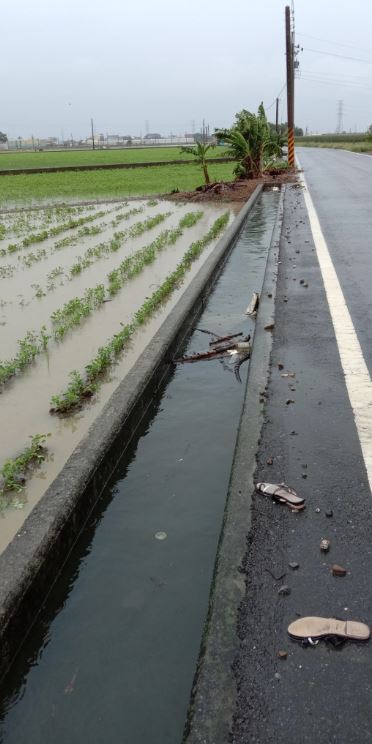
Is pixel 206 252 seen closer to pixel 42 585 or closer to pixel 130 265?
pixel 130 265

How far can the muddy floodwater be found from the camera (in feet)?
13.1

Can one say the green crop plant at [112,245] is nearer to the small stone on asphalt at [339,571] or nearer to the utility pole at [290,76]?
the small stone on asphalt at [339,571]

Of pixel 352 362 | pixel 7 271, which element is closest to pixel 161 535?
pixel 352 362

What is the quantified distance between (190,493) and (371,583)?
123 cm

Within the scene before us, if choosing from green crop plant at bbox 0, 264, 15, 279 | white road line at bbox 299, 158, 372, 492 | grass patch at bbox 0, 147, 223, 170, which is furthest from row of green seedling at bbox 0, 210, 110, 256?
grass patch at bbox 0, 147, 223, 170

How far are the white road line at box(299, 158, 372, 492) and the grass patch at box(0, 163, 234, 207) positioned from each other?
51.2 ft

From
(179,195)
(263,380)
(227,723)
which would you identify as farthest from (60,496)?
(179,195)

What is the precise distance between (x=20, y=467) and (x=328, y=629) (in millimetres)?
2157

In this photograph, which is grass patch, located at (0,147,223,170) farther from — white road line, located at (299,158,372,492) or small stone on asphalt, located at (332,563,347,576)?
small stone on asphalt, located at (332,563,347,576)

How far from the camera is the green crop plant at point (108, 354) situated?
445 centimetres

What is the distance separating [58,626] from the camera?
2559mm

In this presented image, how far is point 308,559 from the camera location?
8.54 feet

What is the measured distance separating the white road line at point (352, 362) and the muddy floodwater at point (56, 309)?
189 cm

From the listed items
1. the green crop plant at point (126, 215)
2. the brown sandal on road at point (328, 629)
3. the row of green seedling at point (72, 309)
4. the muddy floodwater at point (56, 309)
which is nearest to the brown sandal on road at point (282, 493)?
the brown sandal on road at point (328, 629)
